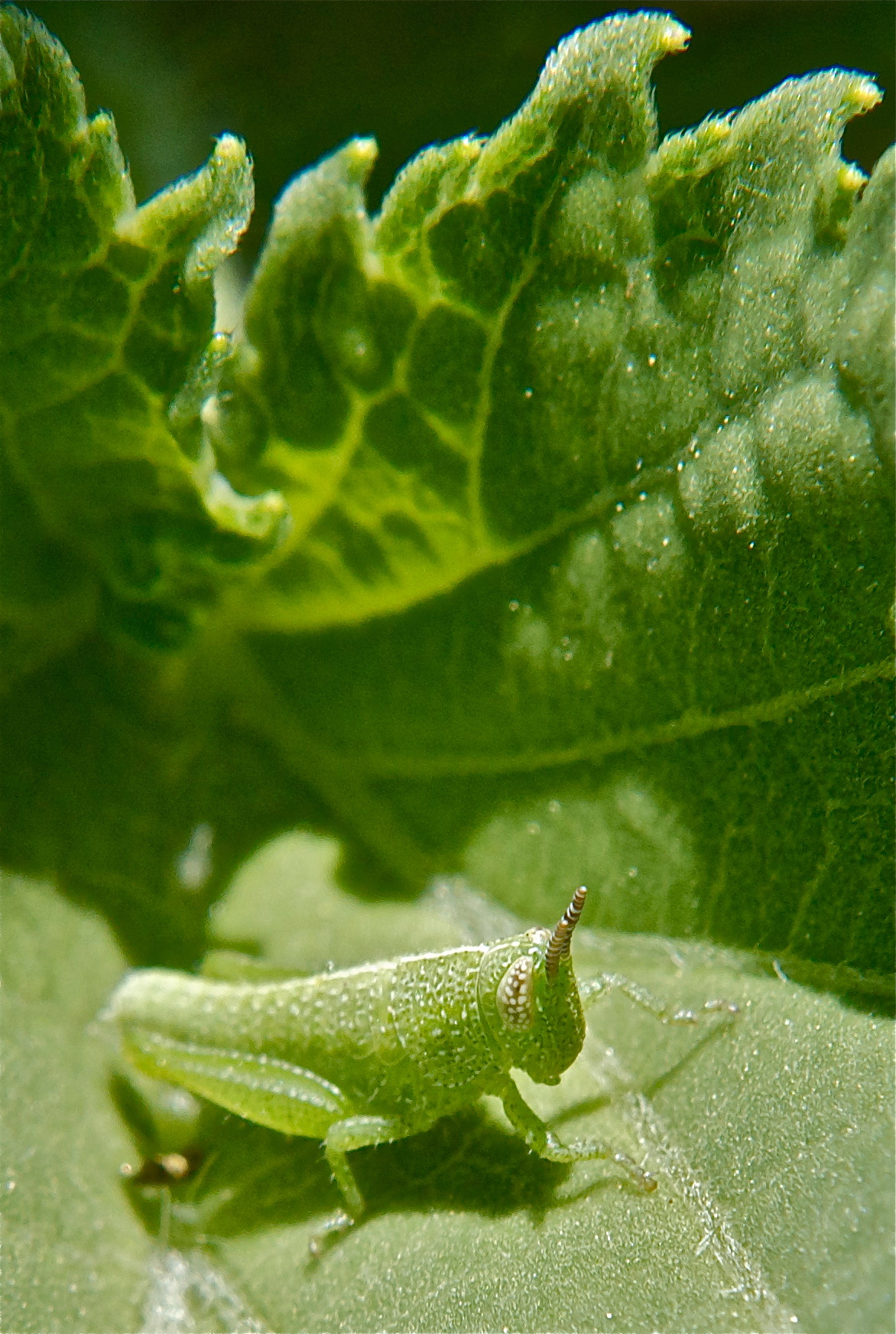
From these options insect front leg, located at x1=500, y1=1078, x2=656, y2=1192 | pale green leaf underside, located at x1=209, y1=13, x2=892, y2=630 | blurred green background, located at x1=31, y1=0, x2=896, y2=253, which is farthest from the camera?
blurred green background, located at x1=31, y1=0, x2=896, y2=253

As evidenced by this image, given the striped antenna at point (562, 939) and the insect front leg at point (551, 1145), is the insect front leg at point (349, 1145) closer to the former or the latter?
the insect front leg at point (551, 1145)

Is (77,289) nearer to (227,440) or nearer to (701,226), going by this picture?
(227,440)

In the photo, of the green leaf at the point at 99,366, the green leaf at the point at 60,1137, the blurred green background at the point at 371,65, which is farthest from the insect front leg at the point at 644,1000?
the blurred green background at the point at 371,65

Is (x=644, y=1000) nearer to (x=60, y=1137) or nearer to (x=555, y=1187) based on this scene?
(x=555, y=1187)

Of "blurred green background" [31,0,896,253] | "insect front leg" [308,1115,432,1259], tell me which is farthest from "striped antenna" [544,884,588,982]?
"blurred green background" [31,0,896,253]

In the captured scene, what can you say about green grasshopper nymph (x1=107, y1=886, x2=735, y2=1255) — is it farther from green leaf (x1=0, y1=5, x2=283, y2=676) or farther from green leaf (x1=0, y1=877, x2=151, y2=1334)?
green leaf (x1=0, y1=5, x2=283, y2=676)

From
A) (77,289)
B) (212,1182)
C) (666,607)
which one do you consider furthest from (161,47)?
(212,1182)
